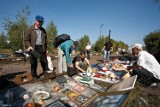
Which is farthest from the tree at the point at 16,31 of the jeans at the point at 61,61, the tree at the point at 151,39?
the tree at the point at 151,39

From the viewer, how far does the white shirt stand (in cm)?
421

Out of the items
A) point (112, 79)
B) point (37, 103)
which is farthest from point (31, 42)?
point (112, 79)

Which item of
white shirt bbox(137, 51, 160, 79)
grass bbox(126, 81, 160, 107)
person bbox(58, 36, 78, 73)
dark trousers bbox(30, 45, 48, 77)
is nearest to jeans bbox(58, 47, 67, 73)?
person bbox(58, 36, 78, 73)

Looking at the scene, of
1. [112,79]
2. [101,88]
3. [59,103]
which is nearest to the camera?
[59,103]

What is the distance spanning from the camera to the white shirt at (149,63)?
421 centimetres

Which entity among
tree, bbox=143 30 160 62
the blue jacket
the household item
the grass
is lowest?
the grass

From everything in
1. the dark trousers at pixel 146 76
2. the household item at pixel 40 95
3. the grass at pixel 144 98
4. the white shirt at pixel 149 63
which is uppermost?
the white shirt at pixel 149 63

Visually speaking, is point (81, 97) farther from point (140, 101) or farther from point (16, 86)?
point (16, 86)

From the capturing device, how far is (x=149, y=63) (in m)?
4.30

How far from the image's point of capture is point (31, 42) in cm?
485

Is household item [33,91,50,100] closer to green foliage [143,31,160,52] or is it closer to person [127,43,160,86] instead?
person [127,43,160,86]

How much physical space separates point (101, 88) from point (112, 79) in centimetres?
78

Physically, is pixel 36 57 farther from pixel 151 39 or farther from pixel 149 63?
pixel 151 39

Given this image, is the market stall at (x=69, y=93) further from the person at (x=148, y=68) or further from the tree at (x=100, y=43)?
the tree at (x=100, y=43)
